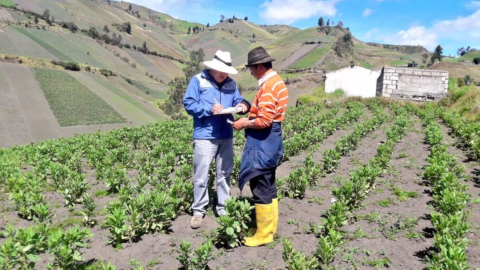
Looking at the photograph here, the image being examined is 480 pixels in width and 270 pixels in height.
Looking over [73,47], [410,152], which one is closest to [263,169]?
[410,152]

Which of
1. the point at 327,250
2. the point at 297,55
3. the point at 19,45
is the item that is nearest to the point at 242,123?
the point at 327,250

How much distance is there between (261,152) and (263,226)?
119cm

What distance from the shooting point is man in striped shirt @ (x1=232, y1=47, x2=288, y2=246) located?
474 centimetres

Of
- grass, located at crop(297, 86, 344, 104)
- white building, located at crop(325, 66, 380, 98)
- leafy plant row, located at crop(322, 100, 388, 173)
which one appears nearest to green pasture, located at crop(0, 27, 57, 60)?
grass, located at crop(297, 86, 344, 104)

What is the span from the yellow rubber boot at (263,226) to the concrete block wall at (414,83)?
27.8 meters

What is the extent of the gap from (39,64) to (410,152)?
66.6 metres

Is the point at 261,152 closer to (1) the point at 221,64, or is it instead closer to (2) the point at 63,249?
(1) the point at 221,64

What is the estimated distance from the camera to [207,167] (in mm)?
5500

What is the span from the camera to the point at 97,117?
45.2m

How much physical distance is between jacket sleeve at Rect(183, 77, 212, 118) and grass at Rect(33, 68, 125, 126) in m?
40.9

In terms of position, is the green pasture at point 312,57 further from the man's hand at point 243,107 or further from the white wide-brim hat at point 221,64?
the man's hand at point 243,107

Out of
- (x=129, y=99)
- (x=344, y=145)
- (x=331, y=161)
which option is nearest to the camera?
(x=331, y=161)

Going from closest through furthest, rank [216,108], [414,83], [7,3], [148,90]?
[216,108], [414,83], [148,90], [7,3]

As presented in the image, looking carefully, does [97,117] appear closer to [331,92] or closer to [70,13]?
[331,92]
